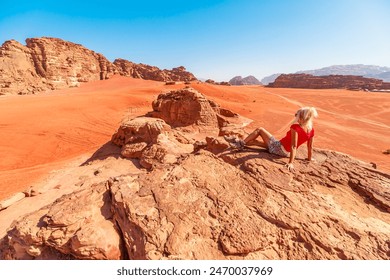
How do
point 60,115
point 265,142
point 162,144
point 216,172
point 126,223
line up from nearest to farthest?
1. point 126,223
2. point 216,172
3. point 265,142
4. point 162,144
5. point 60,115

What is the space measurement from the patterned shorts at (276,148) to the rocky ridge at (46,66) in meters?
29.4

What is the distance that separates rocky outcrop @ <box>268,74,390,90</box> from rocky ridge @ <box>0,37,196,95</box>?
40.1 m

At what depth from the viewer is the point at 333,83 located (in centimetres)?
4653

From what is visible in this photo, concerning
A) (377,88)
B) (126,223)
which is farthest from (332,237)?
(377,88)

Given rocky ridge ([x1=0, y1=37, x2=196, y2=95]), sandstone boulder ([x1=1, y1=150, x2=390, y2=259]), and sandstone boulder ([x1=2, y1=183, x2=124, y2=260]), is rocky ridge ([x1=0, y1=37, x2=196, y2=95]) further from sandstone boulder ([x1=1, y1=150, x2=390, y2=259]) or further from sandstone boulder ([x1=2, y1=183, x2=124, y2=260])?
sandstone boulder ([x1=1, y1=150, x2=390, y2=259])

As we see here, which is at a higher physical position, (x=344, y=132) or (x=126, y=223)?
(x=126, y=223)

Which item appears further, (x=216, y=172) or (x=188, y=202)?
(x=216, y=172)

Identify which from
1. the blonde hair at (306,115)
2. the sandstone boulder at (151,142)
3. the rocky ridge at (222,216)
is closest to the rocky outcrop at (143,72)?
the sandstone boulder at (151,142)

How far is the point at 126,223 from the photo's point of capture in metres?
2.36

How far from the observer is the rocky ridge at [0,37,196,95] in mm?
25156

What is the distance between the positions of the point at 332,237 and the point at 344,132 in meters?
12.1

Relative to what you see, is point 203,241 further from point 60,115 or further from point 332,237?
point 60,115

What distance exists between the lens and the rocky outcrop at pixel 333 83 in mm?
43281

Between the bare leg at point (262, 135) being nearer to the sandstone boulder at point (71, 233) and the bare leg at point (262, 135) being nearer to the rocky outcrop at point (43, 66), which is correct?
the sandstone boulder at point (71, 233)
